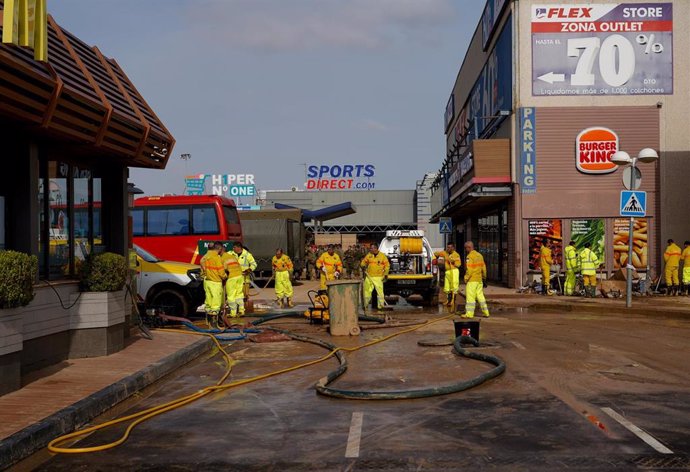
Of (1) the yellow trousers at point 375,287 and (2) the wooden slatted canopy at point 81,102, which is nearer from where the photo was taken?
(2) the wooden slatted canopy at point 81,102

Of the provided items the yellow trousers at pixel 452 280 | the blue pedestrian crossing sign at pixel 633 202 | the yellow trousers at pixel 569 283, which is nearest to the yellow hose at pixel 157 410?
the yellow trousers at pixel 452 280

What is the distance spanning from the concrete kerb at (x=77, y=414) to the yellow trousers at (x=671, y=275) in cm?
1779

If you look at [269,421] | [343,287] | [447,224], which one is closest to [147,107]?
[343,287]

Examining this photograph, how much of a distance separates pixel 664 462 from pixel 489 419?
1847 mm

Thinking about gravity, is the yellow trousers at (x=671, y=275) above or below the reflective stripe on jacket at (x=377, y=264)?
below

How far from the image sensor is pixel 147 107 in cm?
1352

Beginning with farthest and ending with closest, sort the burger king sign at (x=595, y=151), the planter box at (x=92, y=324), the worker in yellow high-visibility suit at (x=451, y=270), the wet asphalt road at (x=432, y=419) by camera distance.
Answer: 1. the burger king sign at (x=595, y=151)
2. the worker in yellow high-visibility suit at (x=451, y=270)
3. the planter box at (x=92, y=324)
4. the wet asphalt road at (x=432, y=419)

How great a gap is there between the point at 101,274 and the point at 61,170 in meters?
1.62

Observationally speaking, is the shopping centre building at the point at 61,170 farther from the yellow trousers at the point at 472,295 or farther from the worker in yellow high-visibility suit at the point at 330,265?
the worker in yellow high-visibility suit at the point at 330,265

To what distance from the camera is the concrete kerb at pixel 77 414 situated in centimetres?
635

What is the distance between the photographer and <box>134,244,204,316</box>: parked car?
17797 millimetres

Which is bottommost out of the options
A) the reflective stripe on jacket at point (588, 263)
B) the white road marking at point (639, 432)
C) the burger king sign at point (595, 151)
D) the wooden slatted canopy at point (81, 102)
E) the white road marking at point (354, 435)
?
the white road marking at point (354, 435)

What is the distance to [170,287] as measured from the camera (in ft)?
59.0

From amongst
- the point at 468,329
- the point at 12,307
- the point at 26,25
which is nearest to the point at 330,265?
the point at 468,329
